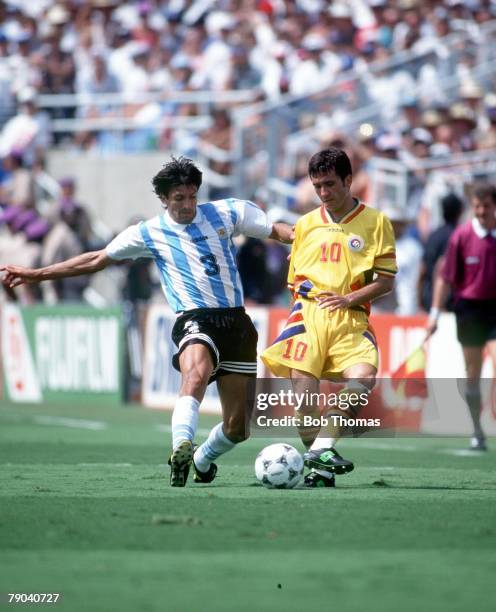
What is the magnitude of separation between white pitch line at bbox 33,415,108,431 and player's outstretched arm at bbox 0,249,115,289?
6.99 meters

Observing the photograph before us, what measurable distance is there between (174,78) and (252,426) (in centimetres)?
1634

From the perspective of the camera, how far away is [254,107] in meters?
22.2

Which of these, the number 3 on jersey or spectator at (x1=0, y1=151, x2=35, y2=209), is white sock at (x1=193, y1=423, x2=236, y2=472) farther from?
spectator at (x1=0, y1=151, x2=35, y2=209)

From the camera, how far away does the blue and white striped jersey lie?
9.63 metres

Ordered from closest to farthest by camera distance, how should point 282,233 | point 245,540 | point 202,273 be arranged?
point 245,540
point 202,273
point 282,233

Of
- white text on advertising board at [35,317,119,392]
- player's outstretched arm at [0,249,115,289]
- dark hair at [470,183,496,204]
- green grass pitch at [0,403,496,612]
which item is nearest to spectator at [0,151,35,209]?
white text on advertising board at [35,317,119,392]

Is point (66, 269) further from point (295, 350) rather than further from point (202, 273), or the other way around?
point (295, 350)

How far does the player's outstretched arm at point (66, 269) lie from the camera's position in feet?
31.7

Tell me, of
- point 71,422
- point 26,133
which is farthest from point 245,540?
point 26,133

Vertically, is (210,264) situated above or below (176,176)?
below

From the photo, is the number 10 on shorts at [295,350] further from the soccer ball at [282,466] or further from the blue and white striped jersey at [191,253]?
the soccer ball at [282,466]

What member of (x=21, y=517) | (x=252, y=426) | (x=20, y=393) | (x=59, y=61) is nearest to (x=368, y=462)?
(x=252, y=426)

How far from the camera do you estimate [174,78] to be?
2561 cm

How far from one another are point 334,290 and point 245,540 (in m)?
2.93
